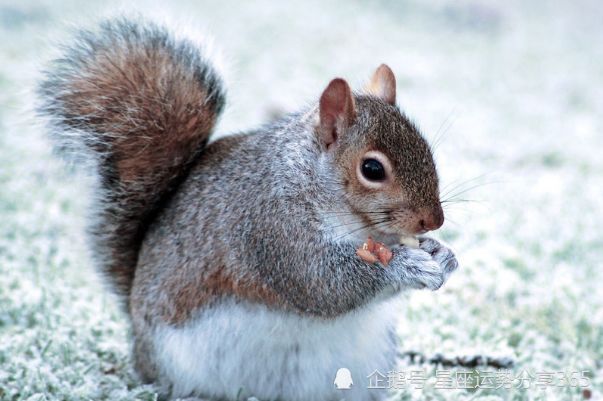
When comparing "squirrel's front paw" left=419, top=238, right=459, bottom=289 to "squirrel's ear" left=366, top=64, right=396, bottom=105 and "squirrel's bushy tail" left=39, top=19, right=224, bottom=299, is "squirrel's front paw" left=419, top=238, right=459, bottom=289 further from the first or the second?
"squirrel's bushy tail" left=39, top=19, right=224, bottom=299

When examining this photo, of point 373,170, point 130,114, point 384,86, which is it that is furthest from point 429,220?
point 130,114

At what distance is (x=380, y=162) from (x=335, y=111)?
0.60 feet

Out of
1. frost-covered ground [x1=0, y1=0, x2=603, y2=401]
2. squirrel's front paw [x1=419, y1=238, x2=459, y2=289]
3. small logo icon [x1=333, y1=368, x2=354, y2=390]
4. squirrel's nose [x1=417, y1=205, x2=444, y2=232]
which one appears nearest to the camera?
squirrel's nose [x1=417, y1=205, x2=444, y2=232]

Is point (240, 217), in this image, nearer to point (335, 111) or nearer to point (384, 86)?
point (335, 111)

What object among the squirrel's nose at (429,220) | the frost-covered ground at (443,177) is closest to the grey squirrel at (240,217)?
the squirrel's nose at (429,220)

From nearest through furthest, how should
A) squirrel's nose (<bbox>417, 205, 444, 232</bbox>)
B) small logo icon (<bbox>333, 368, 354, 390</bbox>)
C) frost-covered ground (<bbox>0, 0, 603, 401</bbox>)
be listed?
squirrel's nose (<bbox>417, 205, 444, 232</bbox>), small logo icon (<bbox>333, 368, 354, 390</bbox>), frost-covered ground (<bbox>0, 0, 603, 401</bbox>)

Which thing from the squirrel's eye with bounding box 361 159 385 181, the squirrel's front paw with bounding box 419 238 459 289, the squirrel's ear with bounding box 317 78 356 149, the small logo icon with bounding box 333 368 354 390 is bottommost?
the small logo icon with bounding box 333 368 354 390

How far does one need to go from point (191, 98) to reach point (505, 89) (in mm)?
5267

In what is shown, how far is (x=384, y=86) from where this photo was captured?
207 centimetres

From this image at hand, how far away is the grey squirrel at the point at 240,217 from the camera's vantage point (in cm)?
183

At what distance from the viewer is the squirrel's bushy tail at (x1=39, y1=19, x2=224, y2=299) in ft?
6.73

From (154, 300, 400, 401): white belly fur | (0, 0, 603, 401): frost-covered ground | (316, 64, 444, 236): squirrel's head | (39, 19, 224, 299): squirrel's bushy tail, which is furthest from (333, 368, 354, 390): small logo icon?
(39, 19, 224, 299): squirrel's bushy tail

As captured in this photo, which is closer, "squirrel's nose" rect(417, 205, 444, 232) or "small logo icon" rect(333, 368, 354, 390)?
"squirrel's nose" rect(417, 205, 444, 232)

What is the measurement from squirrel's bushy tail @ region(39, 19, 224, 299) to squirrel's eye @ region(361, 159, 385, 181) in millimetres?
547
